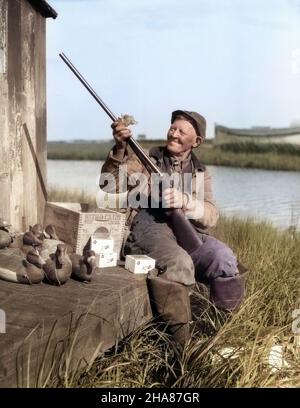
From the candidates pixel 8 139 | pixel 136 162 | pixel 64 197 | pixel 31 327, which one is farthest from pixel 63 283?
pixel 64 197

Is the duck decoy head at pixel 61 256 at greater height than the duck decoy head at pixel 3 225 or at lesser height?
lesser

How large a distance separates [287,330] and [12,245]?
87.9 inches

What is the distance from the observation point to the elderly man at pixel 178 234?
3992mm

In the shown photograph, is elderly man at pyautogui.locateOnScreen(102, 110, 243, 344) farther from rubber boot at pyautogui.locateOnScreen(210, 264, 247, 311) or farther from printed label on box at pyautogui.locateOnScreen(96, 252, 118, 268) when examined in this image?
printed label on box at pyautogui.locateOnScreen(96, 252, 118, 268)

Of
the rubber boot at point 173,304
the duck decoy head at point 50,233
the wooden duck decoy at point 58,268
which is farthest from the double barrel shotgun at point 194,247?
the wooden duck decoy at point 58,268

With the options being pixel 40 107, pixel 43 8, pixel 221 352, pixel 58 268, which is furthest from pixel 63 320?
pixel 43 8

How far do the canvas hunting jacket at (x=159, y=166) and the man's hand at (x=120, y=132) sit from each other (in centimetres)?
9

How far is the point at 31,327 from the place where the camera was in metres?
2.88

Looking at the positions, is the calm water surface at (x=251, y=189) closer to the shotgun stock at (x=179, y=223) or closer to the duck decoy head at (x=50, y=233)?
the shotgun stock at (x=179, y=223)

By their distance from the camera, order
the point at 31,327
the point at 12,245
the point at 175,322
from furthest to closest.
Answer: the point at 12,245, the point at 175,322, the point at 31,327

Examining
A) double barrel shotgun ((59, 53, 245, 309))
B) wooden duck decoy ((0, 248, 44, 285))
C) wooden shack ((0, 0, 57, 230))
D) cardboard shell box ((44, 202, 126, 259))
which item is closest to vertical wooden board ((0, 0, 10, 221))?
wooden shack ((0, 0, 57, 230))

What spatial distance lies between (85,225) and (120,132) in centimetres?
77

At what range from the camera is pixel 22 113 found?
4824mm
